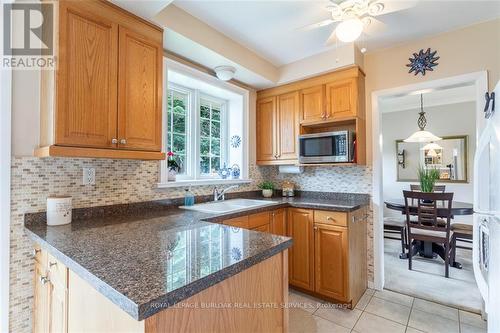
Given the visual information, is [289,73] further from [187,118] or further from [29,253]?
[29,253]

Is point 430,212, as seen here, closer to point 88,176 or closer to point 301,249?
point 301,249

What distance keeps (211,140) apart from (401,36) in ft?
7.22

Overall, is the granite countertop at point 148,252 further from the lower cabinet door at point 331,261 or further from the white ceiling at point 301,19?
the white ceiling at point 301,19

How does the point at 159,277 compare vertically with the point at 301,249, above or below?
above

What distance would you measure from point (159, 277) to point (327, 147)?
Answer: 2.24m

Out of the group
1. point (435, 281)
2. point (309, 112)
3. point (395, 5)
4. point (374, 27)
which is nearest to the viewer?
point (395, 5)

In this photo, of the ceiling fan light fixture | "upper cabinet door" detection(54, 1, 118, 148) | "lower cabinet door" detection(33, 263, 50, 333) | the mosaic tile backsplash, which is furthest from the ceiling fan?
"lower cabinet door" detection(33, 263, 50, 333)

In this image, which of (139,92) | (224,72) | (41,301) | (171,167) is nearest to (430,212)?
(224,72)

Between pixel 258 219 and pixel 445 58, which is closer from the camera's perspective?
pixel 258 219

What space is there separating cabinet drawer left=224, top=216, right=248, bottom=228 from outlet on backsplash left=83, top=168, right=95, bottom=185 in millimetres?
970

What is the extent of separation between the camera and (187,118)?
2633 millimetres

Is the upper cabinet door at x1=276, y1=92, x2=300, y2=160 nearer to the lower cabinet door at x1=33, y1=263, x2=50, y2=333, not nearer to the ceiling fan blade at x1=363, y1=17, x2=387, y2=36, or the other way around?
the ceiling fan blade at x1=363, y1=17, x2=387, y2=36

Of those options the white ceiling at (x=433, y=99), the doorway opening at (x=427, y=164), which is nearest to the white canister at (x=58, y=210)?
the doorway opening at (x=427, y=164)

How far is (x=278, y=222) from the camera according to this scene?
8.02ft
